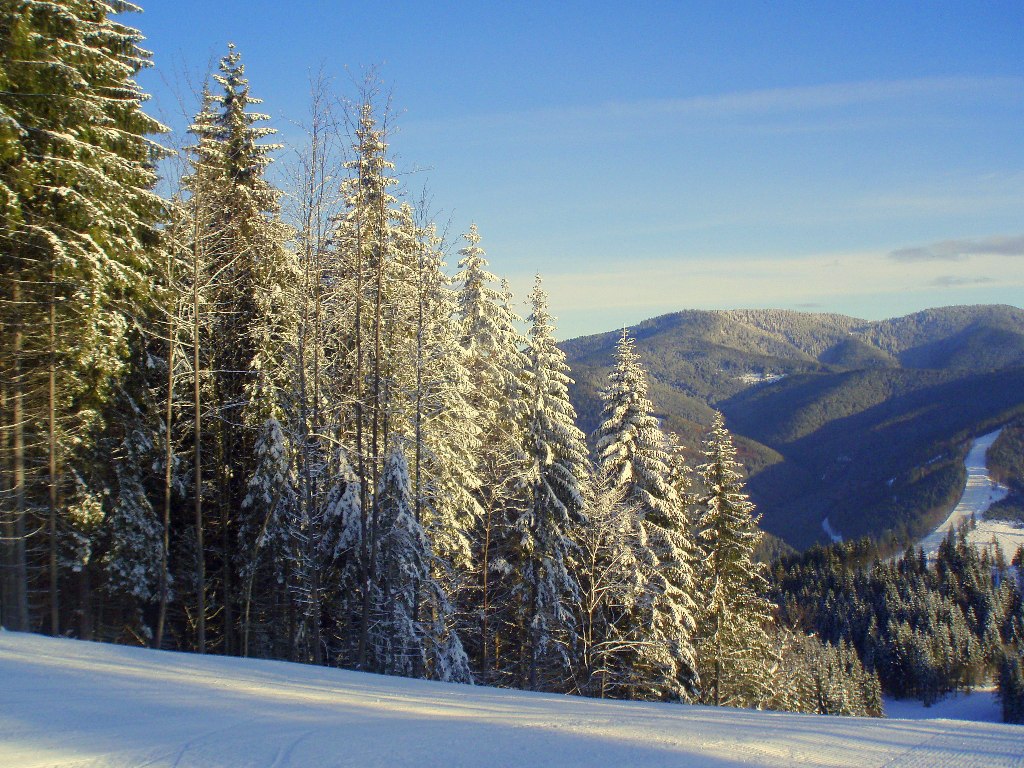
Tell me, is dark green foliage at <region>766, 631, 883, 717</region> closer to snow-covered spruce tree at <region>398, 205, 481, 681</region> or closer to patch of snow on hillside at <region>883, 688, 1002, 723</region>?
snow-covered spruce tree at <region>398, 205, 481, 681</region>

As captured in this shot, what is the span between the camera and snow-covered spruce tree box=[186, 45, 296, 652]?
17.8 m

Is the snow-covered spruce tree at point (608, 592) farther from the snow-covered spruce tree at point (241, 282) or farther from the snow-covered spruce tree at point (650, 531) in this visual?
the snow-covered spruce tree at point (241, 282)

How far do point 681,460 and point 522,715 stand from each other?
18.7 meters

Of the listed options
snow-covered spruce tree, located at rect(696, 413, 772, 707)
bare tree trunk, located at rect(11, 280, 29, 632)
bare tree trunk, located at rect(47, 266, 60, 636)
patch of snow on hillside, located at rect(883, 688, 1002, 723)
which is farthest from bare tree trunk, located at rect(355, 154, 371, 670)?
patch of snow on hillside, located at rect(883, 688, 1002, 723)

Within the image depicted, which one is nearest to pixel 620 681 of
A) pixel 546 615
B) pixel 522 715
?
pixel 546 615

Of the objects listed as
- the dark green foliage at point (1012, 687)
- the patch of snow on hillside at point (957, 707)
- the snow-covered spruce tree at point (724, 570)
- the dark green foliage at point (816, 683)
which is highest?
the snow-covered spruce tree at point (724, 570)

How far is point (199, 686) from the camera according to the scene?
7621 millimetres

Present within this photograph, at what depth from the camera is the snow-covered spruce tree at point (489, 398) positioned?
23.9 meters

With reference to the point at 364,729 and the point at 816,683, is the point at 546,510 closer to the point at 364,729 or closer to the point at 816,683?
the point at 364,729

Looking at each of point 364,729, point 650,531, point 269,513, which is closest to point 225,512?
point 269,513

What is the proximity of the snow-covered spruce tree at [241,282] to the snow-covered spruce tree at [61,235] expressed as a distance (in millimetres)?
2286

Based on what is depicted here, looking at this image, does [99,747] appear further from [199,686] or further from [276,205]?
[276,205]

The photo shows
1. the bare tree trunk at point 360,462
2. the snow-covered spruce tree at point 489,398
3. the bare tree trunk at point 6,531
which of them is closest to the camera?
the bare tree trunk at point 6,531

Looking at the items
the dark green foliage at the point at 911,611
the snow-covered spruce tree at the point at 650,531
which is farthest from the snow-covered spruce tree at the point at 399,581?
the dark green foliage at the point at 911,611
